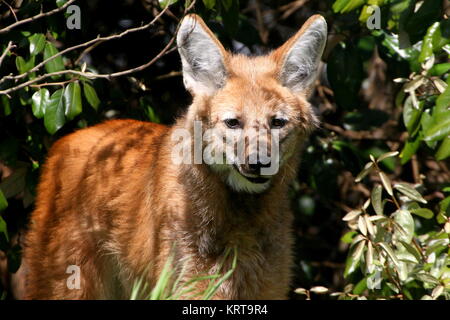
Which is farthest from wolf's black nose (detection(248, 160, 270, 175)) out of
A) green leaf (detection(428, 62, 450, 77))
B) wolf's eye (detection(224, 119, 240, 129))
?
green leaf (detection(428, 62, 450, 77))

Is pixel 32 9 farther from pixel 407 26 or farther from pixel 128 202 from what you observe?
pixel 407 26

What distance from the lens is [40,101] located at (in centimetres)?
374

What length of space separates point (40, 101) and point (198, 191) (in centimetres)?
103

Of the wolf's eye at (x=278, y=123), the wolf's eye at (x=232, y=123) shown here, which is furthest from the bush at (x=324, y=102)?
the wolf's eye at (x=278, y=123)

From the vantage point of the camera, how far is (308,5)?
627cm

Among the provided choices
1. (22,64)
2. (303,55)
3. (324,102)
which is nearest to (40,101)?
(22,64)

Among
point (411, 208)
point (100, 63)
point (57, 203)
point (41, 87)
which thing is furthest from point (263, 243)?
point (100, 63)

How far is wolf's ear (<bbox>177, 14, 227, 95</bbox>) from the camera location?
134 inches

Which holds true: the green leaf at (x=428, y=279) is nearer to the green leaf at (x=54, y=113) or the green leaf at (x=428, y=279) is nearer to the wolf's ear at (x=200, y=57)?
the wolf's ear at (x=200, y=57)

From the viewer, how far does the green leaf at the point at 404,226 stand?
12.1 ft

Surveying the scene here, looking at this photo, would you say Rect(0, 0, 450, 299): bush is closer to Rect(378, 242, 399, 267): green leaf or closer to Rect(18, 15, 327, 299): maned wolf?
Rect(378, 242, 399, 267): green leaf

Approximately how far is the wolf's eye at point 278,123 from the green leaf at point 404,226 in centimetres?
90

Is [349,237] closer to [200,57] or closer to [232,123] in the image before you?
[232,123]

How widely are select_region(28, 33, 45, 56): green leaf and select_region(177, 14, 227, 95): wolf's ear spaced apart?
0.84 metres
